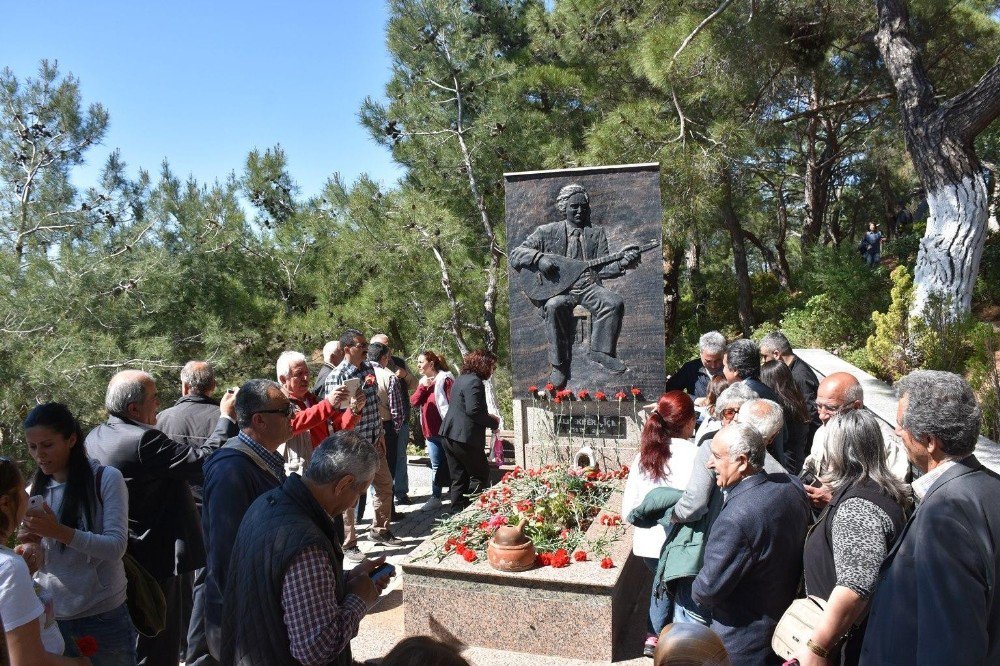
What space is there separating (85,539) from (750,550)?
2164 mm

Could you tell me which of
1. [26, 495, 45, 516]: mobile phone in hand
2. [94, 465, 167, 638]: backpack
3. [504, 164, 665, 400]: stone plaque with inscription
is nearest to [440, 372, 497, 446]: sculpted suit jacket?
[504, 164, 665, 400]: stone plaque with inscription

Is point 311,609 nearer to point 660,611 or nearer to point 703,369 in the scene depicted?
point 660,611

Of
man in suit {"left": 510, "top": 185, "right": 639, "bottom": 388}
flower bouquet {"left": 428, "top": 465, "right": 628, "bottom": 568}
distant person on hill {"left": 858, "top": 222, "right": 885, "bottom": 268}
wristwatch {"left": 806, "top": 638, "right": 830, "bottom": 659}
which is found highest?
distant person on hill {"left": 858, "top": 222, "right": 885, "bottom": 268}

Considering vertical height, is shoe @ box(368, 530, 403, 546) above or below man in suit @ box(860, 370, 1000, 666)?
below

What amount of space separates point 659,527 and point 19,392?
707 centimetres

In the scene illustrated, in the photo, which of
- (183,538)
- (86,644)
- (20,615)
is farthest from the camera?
(183,538)

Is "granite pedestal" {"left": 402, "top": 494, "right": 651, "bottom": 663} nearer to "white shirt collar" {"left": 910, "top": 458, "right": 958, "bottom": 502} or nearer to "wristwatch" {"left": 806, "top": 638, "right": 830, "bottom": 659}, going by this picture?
"wristwatch" {"left": 806, "top": 638, "right": 830, "bottom": 659}

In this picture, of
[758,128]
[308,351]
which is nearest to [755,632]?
[758,128]

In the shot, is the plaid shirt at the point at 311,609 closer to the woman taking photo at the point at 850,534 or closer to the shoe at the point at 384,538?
the woman taking photo at the point at 850,534

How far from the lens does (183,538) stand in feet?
10.1

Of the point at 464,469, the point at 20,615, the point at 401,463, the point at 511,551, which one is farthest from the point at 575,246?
the point at 20,615

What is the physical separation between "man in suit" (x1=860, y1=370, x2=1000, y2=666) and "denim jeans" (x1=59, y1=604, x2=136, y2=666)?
7.82ft

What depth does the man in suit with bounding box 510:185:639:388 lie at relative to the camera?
6254 mm

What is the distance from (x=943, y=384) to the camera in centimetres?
189
